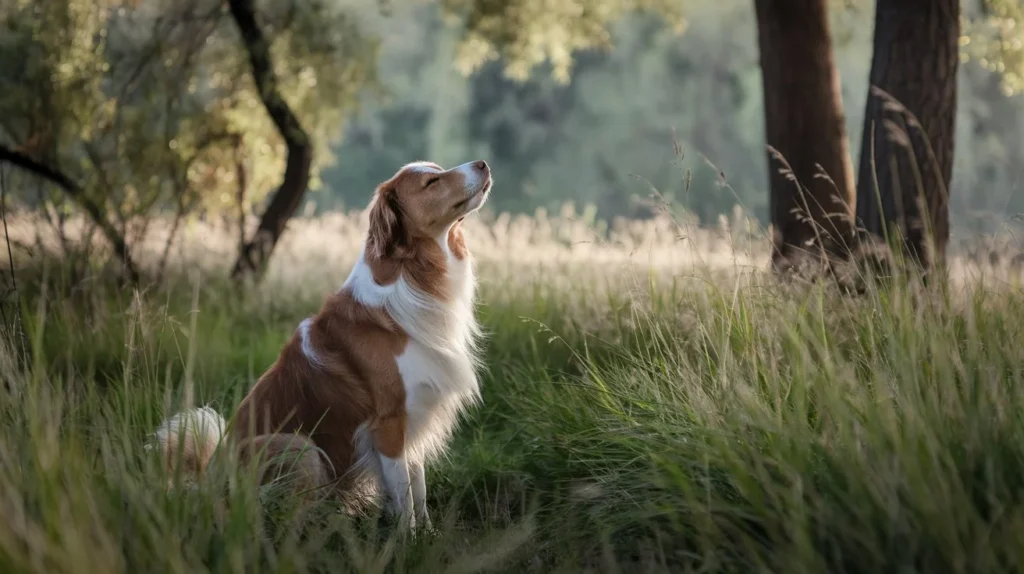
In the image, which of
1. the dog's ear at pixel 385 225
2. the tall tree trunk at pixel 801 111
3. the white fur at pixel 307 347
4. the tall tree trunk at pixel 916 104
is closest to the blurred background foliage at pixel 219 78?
the tall tree trunk at pixel 916 104

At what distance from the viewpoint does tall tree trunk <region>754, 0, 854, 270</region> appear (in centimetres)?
739

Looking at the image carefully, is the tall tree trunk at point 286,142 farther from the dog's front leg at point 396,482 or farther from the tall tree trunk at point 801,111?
the dog's front leg at point 396,482

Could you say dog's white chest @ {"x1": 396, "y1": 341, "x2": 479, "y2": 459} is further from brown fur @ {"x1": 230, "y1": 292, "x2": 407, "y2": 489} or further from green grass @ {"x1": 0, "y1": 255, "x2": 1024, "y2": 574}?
green grass @ {"x1": 0, "y1": 255, "x2": 1024, "y2": 574}

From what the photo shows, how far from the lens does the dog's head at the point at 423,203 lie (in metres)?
4.95

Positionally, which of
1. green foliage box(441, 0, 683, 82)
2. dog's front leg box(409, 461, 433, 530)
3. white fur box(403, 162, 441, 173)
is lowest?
dog's front leg box(409, 461, 433, 530)

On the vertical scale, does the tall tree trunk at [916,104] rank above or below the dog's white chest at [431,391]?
above

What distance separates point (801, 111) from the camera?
24.4ft

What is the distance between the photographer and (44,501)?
9.30ft

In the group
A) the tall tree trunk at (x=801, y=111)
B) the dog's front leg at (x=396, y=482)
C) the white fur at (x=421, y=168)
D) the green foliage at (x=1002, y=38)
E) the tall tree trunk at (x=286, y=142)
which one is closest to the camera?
the dog's front leg at (x=396, y=482)

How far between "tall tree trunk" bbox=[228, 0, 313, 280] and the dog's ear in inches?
205

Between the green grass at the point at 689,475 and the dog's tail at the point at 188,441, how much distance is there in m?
0.10

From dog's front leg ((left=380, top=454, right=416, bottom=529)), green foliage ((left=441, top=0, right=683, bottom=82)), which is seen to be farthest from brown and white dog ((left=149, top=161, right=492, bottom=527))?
green foliage ((left=441, top=0, right=683, bottom=82))

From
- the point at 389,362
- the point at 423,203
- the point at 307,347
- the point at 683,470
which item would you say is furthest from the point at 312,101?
the point at 683,470

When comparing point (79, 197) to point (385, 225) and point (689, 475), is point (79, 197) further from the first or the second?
point (689, 475)
